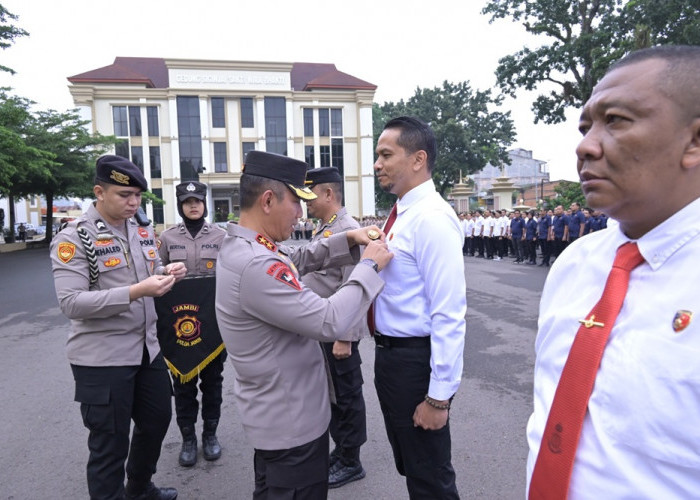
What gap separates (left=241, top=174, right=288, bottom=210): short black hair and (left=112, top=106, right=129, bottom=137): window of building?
4183cm

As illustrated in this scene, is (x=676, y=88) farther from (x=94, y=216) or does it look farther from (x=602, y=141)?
(x=94, y=216)

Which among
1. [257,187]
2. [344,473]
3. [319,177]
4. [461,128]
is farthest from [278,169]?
[461,128]

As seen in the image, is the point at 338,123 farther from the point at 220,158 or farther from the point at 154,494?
the point at 154,494

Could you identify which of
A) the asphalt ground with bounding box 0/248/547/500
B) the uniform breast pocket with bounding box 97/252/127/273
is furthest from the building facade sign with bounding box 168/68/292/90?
the uniform breast pocket with bounding box 97/252/127/273

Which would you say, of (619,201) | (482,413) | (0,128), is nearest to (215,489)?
(482,413)

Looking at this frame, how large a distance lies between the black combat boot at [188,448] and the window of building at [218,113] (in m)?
39.8

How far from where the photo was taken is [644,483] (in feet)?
3.22

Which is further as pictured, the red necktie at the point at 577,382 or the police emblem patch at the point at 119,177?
the police emblem patch at the point at 119,177

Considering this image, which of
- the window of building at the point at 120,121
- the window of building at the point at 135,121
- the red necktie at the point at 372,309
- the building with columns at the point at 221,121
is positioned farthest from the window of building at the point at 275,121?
the red necktie at the point at 372,309

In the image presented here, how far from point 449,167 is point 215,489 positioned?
4011 centimetres

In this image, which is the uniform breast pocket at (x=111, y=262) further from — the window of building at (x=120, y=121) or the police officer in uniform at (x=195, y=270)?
the window of building at (x=120, y=121)

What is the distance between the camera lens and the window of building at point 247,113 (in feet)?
132

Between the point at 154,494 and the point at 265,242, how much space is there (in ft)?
6.33

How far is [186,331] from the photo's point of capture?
3510mm
